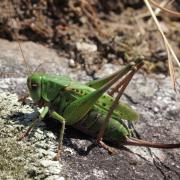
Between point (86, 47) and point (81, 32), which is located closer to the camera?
point (86, 47)

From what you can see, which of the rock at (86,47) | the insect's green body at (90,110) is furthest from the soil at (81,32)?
the insect's green body at (90,110)

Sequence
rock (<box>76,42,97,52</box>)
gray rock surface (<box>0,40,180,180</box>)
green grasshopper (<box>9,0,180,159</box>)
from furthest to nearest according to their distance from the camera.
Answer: rock (<box>76,42,97,52</box>), green grasshopper (<box>9,0,180,159</box>), gray rock surface (<box>0,40,180,180</box>)

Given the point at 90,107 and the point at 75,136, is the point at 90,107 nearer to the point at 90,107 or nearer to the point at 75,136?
the point at 90,107

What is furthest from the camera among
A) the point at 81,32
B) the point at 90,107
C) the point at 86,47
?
the point at 81,32

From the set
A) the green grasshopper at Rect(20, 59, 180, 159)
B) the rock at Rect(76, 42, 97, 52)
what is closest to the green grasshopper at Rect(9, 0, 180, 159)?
the green grasshopper at Rect(20, 59, 180, 159)

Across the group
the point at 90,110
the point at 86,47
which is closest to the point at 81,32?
the point at 86,47

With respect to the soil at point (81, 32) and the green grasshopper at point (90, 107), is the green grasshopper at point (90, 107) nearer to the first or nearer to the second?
the green grasshopper at point (90, 107)

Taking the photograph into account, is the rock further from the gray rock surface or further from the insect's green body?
the insect's green body
